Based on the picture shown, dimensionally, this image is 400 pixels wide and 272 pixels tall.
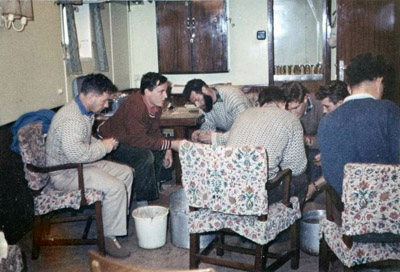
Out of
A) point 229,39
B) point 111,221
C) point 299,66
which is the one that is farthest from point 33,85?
point 299,66

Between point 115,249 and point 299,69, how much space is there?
4.66 meters

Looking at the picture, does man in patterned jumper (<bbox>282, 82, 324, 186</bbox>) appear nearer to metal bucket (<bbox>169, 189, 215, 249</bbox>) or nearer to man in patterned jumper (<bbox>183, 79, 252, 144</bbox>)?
man in patterned jumper (<bbox>183, 79, 252, 144</bbox>)

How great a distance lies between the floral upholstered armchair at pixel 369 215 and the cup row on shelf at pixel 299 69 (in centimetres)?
483

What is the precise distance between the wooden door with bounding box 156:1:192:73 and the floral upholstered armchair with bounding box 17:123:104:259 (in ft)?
13.2

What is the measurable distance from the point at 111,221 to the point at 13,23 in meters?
1.71

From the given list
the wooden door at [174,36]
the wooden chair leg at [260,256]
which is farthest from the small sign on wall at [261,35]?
the wooden chair leg at [260,256]

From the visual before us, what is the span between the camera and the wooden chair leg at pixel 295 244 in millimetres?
2875

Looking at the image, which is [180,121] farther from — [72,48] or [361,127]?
[361,127]

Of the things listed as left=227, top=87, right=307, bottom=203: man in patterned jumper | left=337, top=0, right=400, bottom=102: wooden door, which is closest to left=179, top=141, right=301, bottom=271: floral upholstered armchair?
left=227, top=87, right=307, bottom=203: man in patterned jumper

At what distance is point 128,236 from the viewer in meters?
3.57

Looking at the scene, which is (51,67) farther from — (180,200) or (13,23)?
(180,200)

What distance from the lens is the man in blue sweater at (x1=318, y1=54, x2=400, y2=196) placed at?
7.54 feet

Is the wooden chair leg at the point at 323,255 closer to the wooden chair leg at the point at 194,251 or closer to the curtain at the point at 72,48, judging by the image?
the wooden chair leg at the point at 194,251

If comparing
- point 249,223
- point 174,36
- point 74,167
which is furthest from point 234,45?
point 249,223
